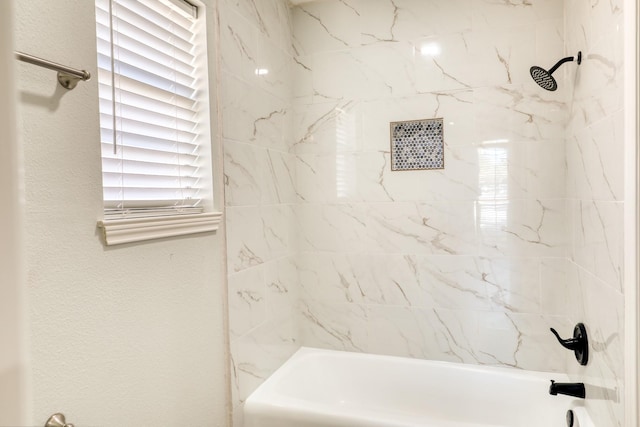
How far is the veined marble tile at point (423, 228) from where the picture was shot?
2232 millimetres

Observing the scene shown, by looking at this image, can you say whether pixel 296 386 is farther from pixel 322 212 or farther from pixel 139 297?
pixel 139 297

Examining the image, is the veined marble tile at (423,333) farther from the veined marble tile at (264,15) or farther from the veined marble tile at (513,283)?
the veined marble tile at (264,15)

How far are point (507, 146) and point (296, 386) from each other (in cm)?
173

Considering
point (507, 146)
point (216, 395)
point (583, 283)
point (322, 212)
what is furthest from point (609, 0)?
point (216, 395)

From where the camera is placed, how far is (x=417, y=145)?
2.30 m

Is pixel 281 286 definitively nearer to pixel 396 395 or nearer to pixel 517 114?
pixel 396 395

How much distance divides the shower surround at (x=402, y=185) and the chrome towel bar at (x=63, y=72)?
2.45ft

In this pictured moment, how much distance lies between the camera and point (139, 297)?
1.27 m

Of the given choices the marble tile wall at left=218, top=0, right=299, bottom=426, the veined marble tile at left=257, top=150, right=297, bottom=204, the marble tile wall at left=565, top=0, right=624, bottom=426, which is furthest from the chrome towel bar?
the marble tile wall at left=565, top=0, right=624, bottom=426

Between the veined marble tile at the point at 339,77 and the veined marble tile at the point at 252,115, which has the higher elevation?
the veined marble tile at the point at 339,77

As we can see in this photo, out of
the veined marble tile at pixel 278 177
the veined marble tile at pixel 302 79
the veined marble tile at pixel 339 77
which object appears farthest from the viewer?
the veined marble tile at pixel 302 79

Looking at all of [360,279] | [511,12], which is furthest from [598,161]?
[360,279]

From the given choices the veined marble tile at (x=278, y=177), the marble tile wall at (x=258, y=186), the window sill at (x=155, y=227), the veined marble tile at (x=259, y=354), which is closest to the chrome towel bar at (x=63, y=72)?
the window sill at (x=155, y=227)

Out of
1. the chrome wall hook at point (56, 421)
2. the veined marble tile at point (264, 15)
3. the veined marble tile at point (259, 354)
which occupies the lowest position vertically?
the veined marble tile at point (259, 354)
